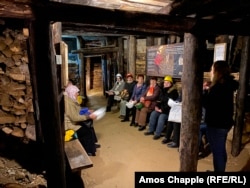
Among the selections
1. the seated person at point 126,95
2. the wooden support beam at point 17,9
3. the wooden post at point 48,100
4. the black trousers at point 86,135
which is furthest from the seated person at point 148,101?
the wooden support beam at point 17,9

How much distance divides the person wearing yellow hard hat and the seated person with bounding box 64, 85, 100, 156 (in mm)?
1801

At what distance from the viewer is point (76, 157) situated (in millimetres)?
3160

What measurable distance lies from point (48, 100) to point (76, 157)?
142 cm

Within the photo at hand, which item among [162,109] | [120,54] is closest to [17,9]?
[162,109]

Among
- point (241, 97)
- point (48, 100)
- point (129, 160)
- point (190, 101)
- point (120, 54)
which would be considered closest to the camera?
point (48, 100)

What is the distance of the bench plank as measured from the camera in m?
2.92

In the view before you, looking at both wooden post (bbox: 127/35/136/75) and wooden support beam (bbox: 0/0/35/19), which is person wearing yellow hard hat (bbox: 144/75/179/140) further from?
wooden support beam (bbox: 0/0/35/19)

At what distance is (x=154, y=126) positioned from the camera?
5668 millimetres

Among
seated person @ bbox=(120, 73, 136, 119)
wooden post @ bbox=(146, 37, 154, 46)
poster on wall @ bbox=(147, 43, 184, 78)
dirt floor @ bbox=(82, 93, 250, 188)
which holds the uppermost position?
wooden post @ bbox=(146, 37, 154, 46)

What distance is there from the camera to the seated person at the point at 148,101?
5828 millimetres

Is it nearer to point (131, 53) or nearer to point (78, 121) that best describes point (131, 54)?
point (131, 53)

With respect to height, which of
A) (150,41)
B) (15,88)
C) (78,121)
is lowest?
(78,121)

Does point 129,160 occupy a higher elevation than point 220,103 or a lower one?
lower

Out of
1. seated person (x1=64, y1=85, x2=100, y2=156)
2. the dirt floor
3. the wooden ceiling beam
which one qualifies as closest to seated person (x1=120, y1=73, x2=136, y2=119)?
the dirt floor
